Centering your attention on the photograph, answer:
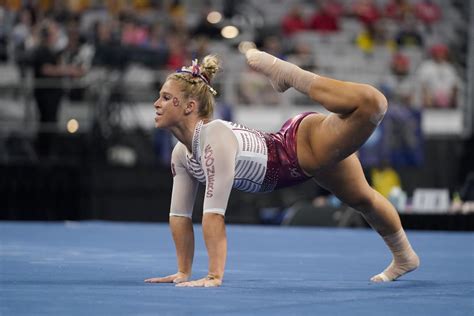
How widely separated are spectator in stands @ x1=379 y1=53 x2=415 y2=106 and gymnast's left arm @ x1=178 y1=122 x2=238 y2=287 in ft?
26.9

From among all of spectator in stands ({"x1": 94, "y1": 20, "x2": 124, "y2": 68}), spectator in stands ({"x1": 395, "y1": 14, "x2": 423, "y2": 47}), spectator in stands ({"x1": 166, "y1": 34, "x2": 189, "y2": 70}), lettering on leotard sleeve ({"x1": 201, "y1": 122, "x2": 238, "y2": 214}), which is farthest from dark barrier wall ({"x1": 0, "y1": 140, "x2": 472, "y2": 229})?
lettering on leotard sleeve ({"x1": 201, "y1": 122, "x2": 238, "y2": 214})

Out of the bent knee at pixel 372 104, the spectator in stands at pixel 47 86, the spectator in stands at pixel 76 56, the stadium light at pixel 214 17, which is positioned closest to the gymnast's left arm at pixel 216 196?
the bent knee at pixel 372 104

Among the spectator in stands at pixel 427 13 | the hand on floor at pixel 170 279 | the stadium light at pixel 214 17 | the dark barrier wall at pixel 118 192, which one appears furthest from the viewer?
the spectator in stands at pixel 427 13

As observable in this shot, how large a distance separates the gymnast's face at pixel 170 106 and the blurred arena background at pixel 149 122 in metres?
6.73

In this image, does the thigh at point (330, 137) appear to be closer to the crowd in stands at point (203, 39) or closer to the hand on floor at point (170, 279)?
the hand on floor at point (170, 279)

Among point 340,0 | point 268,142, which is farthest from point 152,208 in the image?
point 268,142

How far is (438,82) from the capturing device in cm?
1366

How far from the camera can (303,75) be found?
4.79 metres

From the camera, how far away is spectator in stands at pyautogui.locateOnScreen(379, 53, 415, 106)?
12961 mm

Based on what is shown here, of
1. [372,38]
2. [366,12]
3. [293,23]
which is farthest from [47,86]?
[366,12]

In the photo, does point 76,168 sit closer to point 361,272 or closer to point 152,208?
point 152,208

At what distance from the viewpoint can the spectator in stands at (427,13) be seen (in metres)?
16.3

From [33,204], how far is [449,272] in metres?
7.25

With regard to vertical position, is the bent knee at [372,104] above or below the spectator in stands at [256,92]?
above
